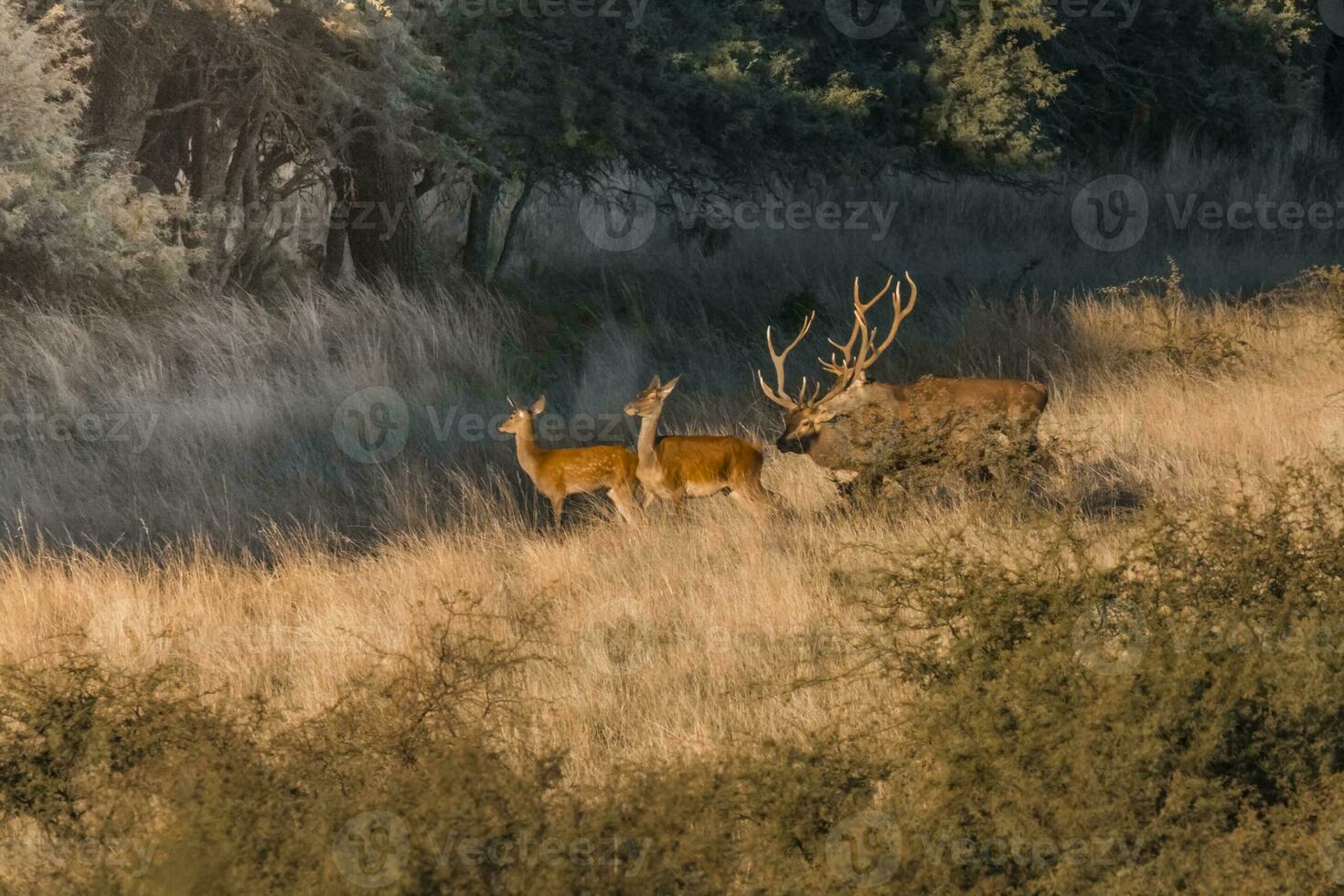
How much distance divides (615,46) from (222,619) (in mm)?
7399

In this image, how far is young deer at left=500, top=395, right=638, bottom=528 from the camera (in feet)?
28.3

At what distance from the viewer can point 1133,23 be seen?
19.4m

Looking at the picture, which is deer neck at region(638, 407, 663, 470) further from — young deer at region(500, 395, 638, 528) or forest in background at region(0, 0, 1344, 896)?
forest in background at region(0, 0, 1344, 896)

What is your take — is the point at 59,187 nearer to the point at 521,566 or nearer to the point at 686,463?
the point at 521,566

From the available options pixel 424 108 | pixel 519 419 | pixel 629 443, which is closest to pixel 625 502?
pixel 519 419

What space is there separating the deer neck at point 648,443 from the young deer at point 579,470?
0.27 meters

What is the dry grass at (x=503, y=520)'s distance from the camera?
6559 millimetres

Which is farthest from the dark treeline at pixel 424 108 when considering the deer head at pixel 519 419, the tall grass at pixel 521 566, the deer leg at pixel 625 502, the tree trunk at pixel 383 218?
the deer leg at pixel 625 502

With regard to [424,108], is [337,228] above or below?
below

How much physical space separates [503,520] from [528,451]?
0.45 meters

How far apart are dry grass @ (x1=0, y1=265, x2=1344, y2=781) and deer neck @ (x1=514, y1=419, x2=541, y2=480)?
32 cm

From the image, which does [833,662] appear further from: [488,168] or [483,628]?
[488,168]

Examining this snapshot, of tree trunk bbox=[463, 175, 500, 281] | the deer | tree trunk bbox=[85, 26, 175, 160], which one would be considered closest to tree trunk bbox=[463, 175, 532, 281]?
tree trunk bbox=[463, 175, 500, 281]

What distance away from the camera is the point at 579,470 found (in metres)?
8.71
